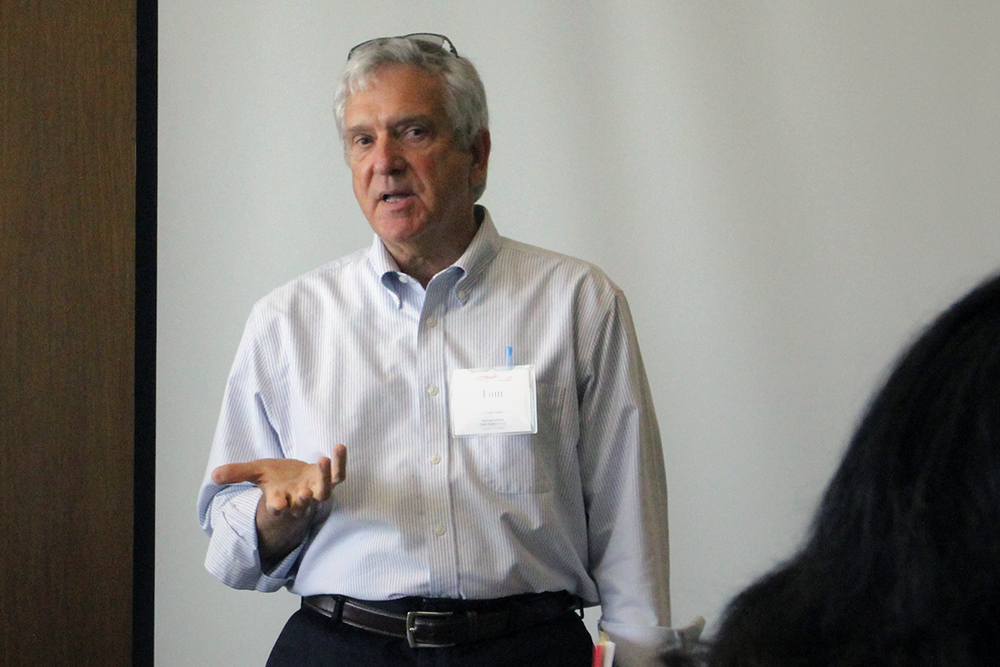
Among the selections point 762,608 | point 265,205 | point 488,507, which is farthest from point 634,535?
point 265,205

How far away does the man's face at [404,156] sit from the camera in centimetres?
175

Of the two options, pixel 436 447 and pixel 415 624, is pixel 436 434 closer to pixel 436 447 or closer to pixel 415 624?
pixel 436 447

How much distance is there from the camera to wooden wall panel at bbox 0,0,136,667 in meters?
2.04

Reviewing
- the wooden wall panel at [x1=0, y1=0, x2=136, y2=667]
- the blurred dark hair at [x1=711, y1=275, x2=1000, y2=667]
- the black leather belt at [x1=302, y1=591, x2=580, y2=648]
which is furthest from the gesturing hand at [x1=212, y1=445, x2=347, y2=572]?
the blurred dark hair at [x1=711, y1=275, x2=1000, y2=667]

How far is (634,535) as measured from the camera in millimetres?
1725

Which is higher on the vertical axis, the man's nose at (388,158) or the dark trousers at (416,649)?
the man's nose at (388,158)

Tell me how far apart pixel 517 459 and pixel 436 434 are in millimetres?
142

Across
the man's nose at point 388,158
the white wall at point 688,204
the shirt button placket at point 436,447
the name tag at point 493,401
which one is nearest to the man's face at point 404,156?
the man's nose at point 388,158

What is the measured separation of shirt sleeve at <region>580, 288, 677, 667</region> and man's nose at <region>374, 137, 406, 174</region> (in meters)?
0.44

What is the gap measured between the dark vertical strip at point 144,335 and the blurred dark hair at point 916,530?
1.79 meters

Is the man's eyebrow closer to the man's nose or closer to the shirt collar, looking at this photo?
the man's nose

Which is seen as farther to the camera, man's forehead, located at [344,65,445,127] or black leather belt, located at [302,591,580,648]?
man's forehead, located at [344,65,445,127]

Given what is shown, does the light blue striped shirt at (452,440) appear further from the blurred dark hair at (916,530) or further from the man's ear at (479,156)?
the blurred dark hair at (916,530)

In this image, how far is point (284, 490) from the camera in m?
1.55
